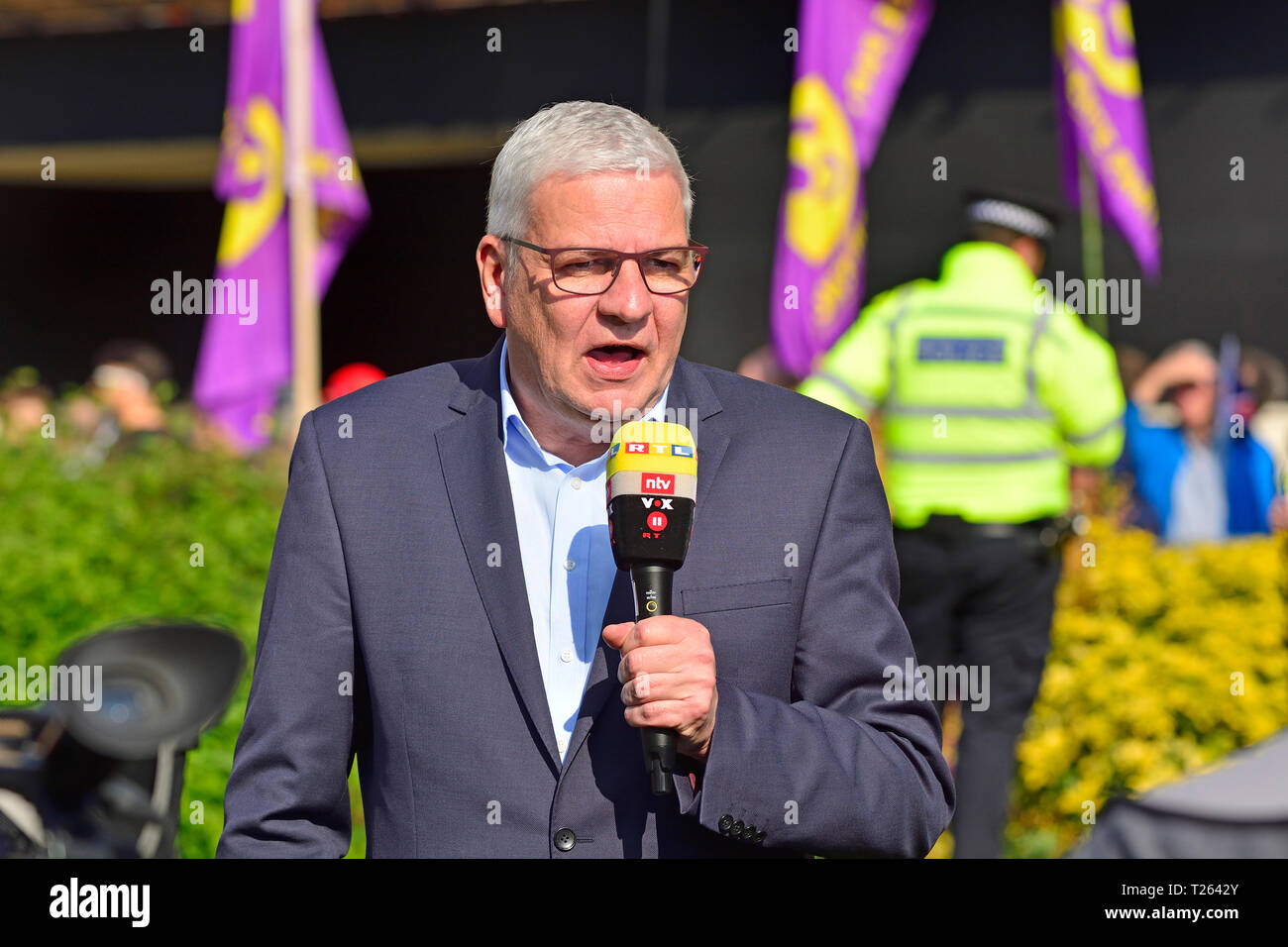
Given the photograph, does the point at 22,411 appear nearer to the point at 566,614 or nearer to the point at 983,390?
the point at 983,390

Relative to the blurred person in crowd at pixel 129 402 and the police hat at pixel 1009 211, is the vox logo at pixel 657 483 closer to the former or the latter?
the police hat at pixel 1009 211

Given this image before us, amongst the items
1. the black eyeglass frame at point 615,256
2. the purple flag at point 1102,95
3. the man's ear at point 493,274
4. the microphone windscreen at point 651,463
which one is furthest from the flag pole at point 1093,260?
the microphone windscreen at point 651,463

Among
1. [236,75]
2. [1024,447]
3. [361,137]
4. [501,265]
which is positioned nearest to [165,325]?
[361,137]

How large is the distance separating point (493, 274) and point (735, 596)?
0.64m

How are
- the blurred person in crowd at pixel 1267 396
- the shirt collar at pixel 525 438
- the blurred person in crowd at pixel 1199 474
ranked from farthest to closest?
the blurred person in crowd at pixel 1267 396 < the blurred person in crowd at pixel 1199 474 < the shirt collar at pixel 525 438

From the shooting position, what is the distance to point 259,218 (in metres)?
7.81

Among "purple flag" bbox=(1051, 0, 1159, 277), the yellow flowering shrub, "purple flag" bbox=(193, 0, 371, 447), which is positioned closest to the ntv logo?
"purple flag" bbox=(1051, 0, 1159, 277)

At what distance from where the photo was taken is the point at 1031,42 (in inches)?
400

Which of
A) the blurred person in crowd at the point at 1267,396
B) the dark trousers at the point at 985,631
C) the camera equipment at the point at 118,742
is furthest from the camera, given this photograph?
the blurred person in crowd at the point at 1267,396

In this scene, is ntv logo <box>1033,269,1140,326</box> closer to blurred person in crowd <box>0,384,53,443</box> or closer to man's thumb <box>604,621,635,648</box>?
blurred person in crowd <box>0,384,53,443</box>

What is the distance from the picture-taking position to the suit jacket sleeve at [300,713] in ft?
6.80

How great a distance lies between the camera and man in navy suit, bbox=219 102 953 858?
6.81 ft

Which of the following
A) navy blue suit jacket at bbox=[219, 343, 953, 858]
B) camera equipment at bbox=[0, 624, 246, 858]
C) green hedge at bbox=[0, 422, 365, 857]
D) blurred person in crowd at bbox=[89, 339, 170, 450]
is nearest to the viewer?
navy blue suit jacket at bbox=[219, 343, 953, 858]

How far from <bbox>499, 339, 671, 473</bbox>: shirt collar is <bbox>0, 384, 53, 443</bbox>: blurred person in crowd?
532cm
